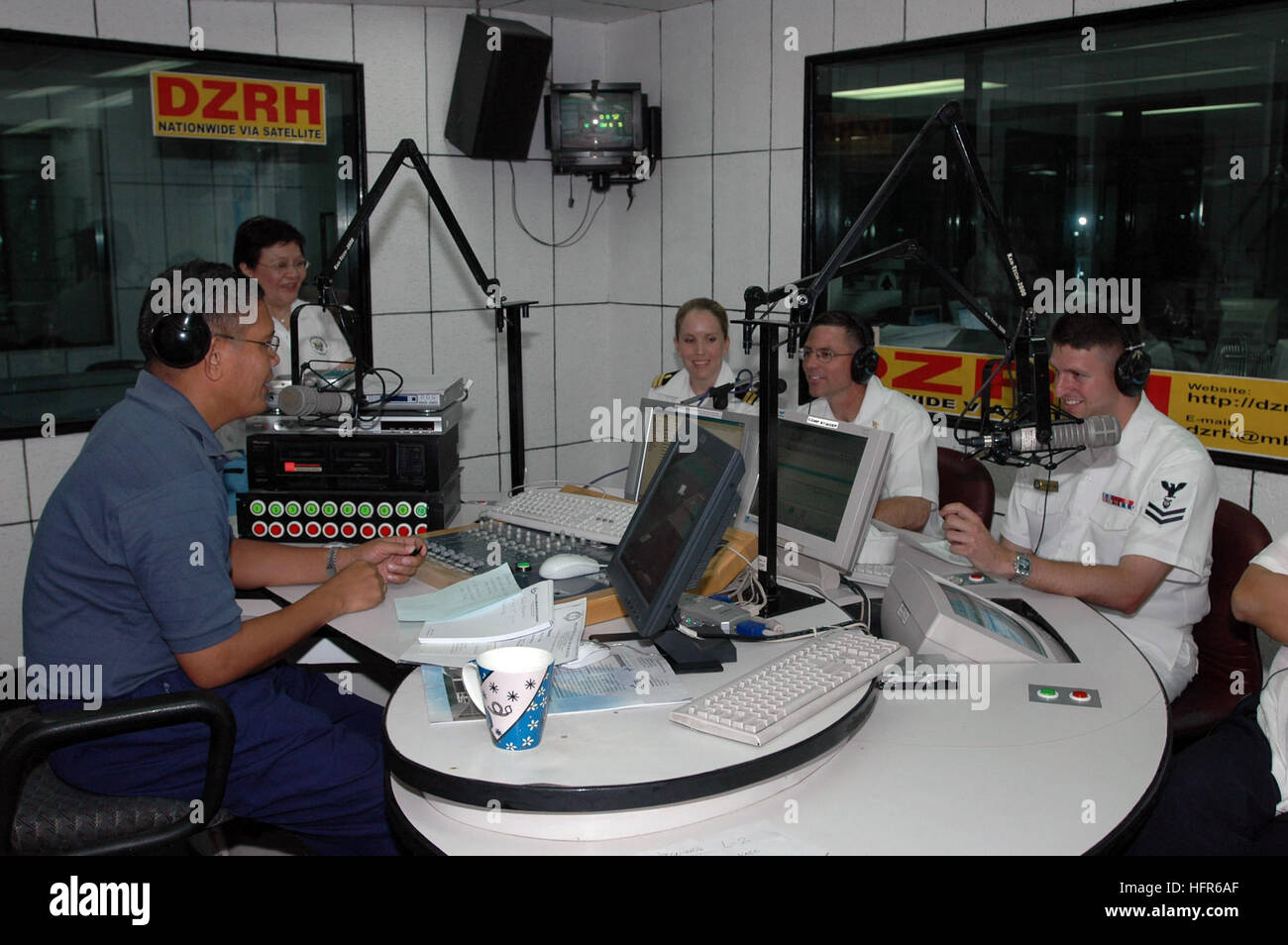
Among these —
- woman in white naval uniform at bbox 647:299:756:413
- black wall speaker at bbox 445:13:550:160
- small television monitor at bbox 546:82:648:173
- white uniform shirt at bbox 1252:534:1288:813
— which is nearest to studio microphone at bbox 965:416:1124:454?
white uniform shirt at bbox 1252:534:1288:813

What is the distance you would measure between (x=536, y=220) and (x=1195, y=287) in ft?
9.25

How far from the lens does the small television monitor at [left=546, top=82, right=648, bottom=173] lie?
4.69m

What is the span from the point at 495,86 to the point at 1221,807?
11.9 feet

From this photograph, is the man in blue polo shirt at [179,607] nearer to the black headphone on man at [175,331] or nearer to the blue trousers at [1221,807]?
the black headphone on man at [175,331]

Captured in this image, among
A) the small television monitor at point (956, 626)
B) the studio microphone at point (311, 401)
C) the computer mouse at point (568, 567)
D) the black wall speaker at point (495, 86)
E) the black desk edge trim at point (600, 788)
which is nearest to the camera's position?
the black desk edge trim at point (600, 788)

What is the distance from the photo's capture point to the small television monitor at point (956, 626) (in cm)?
190

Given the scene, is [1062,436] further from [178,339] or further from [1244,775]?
[178,339]

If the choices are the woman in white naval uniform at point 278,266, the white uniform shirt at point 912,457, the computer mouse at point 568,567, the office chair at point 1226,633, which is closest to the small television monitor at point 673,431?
the computer mouse at point 568,567

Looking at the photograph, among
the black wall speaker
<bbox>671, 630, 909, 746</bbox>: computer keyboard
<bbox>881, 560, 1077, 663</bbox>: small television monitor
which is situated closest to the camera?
<bbox>671, 630, 909, 746</bbox>: computer keyboard

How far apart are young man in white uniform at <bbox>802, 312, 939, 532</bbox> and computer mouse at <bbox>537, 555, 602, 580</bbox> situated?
104 cm

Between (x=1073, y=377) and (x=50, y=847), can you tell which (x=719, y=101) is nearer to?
(x=1073, y=377)

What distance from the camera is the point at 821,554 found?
217 centimetres

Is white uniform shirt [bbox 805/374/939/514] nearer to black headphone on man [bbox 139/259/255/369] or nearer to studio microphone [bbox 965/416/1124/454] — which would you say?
studio microphone [bbox 965/416/1124/454]

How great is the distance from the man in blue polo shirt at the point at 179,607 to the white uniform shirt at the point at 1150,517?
1.65 metres
